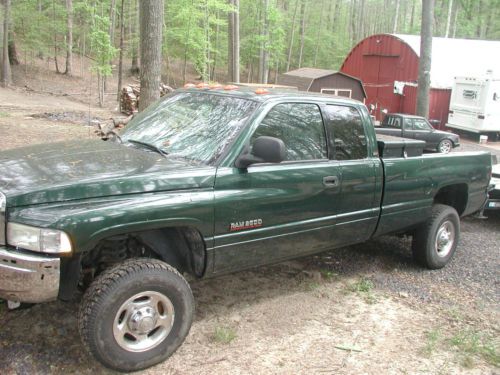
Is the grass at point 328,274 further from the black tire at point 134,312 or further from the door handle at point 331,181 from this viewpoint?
the black tire at point 134,312

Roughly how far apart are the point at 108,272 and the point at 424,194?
11.2ft

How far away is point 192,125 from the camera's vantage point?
4066mm

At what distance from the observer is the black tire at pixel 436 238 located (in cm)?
532

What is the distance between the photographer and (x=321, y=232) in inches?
169

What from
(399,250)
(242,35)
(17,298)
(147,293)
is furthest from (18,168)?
(242,35)

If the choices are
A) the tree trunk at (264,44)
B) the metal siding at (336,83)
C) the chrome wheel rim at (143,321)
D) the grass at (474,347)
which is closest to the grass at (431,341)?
the grass at (474,347)

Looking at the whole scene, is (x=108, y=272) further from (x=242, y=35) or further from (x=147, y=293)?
(x=242, y=35)

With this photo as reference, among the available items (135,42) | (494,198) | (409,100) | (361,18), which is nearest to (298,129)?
(494,198)

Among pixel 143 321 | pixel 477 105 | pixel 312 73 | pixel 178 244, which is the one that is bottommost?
pixel 143 321

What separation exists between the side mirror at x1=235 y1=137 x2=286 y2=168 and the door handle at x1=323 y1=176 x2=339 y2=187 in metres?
0.79

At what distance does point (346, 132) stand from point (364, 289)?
1570mm

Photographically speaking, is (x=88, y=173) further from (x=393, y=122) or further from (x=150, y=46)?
(x=393, y=122)

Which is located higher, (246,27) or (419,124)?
(246,27)

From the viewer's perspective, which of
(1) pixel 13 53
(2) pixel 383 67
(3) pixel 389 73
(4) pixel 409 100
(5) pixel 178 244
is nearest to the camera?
(5) pixel 178 244
